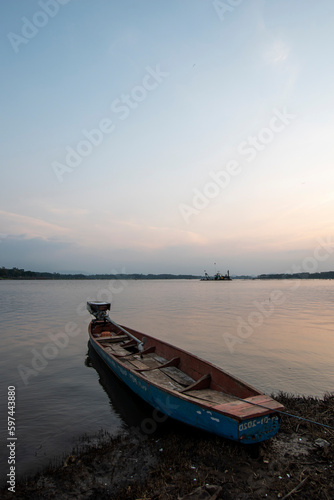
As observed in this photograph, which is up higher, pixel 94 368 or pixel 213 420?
pixel 213 420

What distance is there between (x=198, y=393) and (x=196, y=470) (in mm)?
2368

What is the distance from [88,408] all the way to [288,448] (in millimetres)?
5608

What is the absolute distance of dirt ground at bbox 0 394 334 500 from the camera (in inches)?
176

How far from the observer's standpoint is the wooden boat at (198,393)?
5301 millimetres

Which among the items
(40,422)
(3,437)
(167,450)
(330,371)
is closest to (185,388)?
(167,450)

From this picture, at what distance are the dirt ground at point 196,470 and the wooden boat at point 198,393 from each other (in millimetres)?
380

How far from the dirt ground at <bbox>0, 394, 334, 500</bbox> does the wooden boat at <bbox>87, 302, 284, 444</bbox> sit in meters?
0.38

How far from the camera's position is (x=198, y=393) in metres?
7.34

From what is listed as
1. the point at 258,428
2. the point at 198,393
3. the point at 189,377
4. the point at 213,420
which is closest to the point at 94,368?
the point at 189,377
